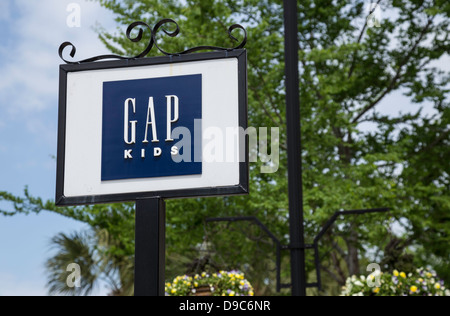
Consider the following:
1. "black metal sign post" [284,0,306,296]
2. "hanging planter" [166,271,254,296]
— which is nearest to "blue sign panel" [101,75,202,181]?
"black metal sign post" [284,0,306,296]

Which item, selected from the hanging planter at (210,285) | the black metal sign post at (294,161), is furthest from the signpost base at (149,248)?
the hanging planter at (210,285)

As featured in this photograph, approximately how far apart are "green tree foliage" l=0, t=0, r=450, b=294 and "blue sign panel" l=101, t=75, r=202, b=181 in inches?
372

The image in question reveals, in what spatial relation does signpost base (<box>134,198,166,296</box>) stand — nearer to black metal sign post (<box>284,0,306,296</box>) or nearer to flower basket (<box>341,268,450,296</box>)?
black metal sign post (<box>284,0,306,296</box>)

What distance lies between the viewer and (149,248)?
1.67 m

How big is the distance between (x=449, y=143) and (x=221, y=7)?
620 cm

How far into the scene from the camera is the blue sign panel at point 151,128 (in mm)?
1695

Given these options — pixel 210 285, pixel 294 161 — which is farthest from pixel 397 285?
pixel 294 161

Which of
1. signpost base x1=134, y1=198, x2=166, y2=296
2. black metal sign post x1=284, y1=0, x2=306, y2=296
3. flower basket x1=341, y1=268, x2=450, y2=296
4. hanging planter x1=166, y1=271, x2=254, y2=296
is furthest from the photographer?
flower basket x1=341, y1=268, x2=450, y2=296

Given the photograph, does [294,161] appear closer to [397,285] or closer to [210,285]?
[210,285]

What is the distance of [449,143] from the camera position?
1327cm

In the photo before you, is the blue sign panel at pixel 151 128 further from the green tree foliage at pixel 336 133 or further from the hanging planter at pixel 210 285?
the green tree foliage at pixel 336 133

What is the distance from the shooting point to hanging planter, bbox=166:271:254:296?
6906mm

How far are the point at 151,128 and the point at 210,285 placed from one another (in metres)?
5.57
